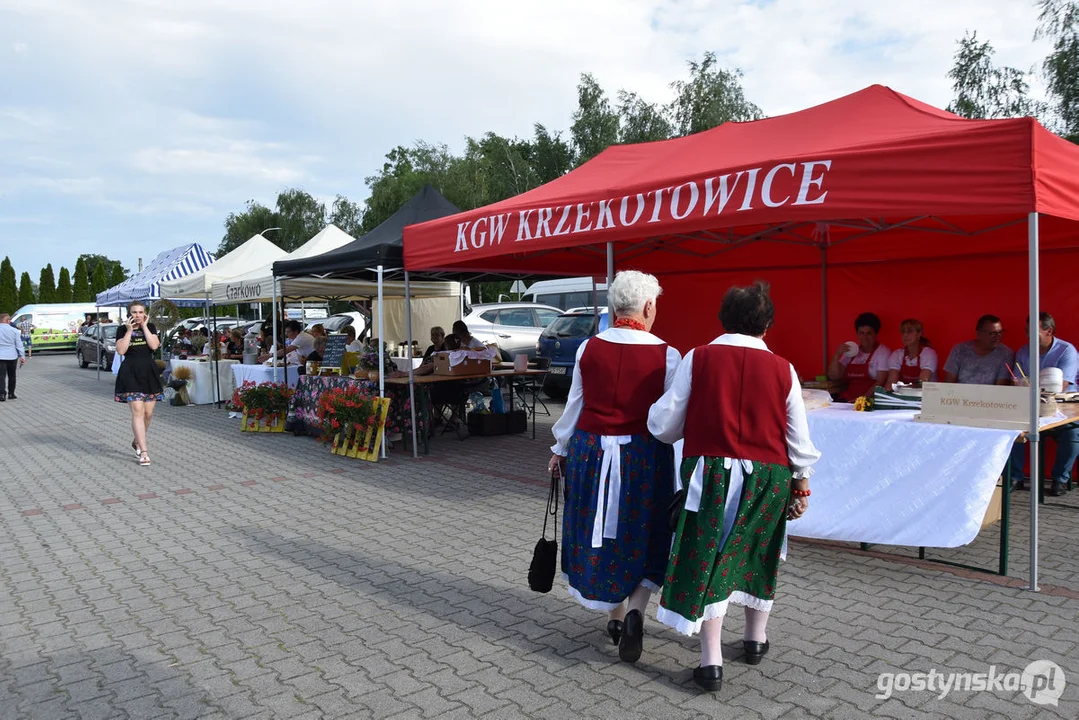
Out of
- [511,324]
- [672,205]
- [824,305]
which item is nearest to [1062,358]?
[824,305]

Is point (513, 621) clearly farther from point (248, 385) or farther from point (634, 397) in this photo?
point (248, 385)

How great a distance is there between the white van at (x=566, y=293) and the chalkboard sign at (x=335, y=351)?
6.35 metres

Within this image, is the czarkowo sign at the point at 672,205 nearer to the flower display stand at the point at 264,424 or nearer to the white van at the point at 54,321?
the flower display stand at the point at 264,424

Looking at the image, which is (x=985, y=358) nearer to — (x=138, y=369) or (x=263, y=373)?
(x=138, y=369)

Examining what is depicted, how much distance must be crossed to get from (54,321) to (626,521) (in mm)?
40380

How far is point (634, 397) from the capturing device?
3.19 meters

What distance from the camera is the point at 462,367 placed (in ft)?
30.7

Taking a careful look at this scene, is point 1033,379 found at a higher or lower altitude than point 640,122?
lower

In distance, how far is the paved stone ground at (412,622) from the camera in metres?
3.12

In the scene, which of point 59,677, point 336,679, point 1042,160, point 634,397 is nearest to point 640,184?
point 1042,160

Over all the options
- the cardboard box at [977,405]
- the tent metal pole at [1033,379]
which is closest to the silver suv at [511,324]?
the cardboard box at [977,405]

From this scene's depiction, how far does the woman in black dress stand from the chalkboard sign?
2.48 metres

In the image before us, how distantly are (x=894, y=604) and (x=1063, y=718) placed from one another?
1.20m

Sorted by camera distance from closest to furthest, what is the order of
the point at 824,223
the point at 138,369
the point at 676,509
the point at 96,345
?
the point at 676,509
the point at 824,223
the point at 138,369
the point at 96,345
